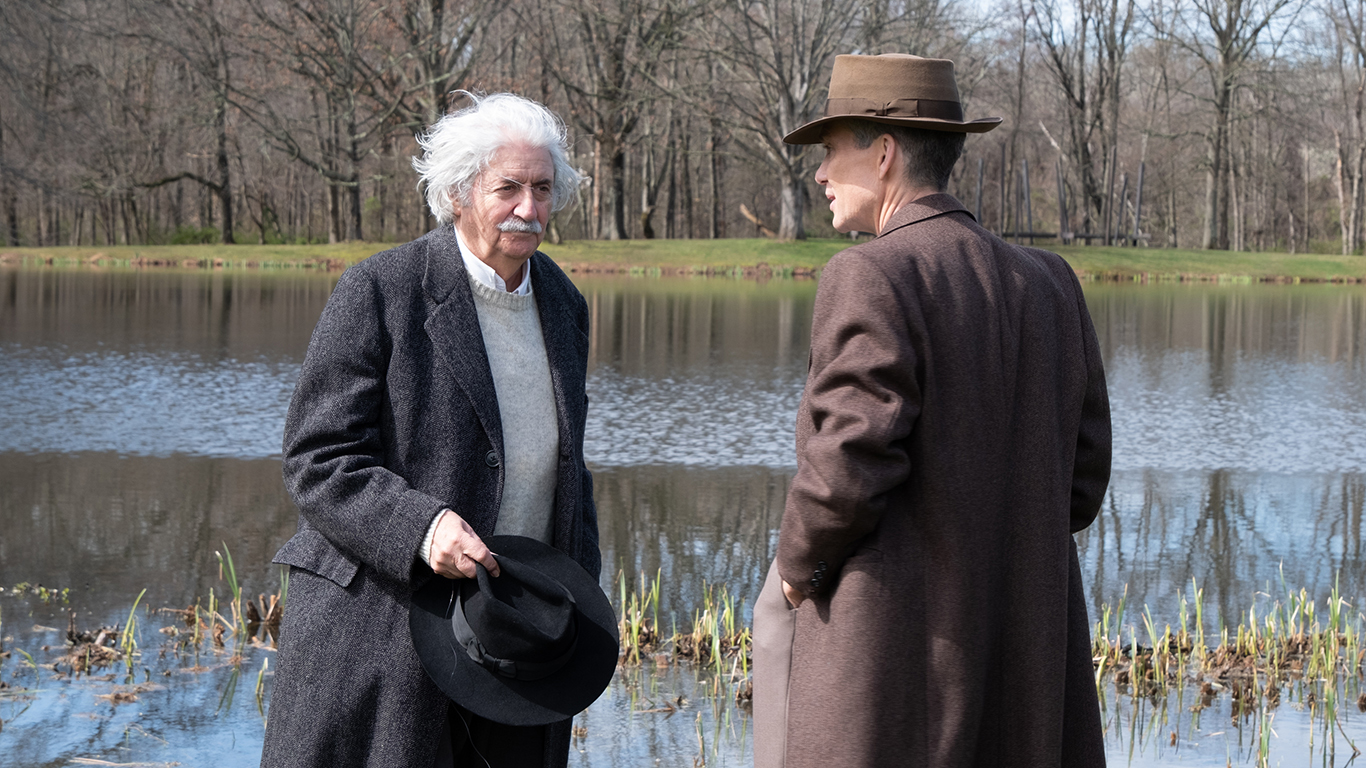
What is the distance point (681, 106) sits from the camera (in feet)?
147

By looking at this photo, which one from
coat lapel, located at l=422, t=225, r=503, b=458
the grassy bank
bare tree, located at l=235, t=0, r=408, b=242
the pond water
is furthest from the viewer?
bare tree, located at l=235, t=0, r=408, b=242

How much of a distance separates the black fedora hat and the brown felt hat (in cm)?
104

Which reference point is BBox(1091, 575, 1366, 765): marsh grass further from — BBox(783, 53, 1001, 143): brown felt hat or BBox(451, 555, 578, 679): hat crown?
BBox(783, 53, 1001, 143): brown felt hat

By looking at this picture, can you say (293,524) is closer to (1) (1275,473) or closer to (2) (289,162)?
(1) (1275,473)

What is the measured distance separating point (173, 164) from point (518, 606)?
49.5 meters

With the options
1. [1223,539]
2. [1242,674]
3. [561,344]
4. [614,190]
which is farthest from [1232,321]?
[561,344]

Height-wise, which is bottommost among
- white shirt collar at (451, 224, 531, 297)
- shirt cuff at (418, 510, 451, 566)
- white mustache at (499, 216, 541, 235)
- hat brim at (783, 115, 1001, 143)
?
shirt cuff at (418, 510, 451, 566)

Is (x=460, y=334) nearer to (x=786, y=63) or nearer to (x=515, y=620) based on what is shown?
(x=515, y=620)

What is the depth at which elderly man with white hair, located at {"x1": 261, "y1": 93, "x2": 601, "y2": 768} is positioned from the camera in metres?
2.63

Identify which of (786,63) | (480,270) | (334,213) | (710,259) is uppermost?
(786,63)

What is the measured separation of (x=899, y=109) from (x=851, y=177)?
17cm

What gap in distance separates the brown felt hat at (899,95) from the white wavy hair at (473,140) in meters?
0.64

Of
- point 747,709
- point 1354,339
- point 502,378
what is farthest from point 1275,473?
point 1354,339

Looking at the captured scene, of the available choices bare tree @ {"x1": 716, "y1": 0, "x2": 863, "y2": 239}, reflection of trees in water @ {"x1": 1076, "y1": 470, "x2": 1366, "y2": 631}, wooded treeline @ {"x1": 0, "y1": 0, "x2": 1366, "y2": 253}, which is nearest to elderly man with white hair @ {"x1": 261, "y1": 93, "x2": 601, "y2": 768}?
reflection of trees in water @ {"x1": 1076, "y1": 470, "x2": 1366, "y2": 631}
